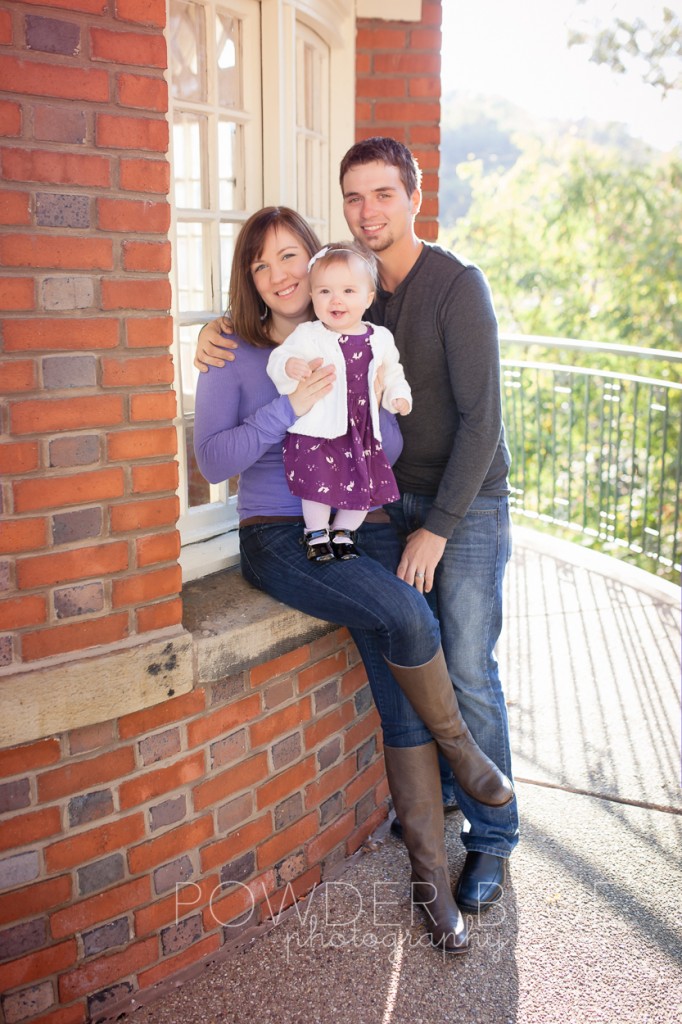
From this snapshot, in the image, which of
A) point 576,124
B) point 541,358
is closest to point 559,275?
point 541,358

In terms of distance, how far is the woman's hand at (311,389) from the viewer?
8.38 feet

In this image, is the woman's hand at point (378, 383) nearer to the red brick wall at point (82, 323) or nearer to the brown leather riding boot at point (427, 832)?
the red brick wall at point (82, 323)

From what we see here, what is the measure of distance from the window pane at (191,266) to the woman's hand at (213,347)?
0.86ft

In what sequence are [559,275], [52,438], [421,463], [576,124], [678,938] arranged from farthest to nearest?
[576,124] → [559,275] → [421,463] → [678,938] → [52,438]

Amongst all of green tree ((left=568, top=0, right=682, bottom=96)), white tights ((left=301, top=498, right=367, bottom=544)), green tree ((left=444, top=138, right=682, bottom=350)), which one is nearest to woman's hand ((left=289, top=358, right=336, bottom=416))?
white tights ((left=301, top=498, right=367, bottom=544))

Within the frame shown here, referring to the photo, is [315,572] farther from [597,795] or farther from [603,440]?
[603,440]

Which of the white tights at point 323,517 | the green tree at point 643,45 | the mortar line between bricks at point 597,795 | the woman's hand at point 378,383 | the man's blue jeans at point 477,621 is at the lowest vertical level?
the mortar line between bricks at point 597,795

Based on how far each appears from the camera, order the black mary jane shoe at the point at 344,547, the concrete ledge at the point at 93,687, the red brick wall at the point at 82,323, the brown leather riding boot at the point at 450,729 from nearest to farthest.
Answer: the red brick wall at the point at 82,323 < the concrete ledge at the point at 93,687 < the brown leather riding boot at the point at 450,729 < the black mary jane shoe at the point at 344,547

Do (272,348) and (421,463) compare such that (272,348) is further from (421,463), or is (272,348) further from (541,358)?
(541,358)

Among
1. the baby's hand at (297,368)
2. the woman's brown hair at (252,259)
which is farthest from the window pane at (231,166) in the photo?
the baby's hand at (297,368)

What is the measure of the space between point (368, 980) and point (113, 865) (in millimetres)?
761

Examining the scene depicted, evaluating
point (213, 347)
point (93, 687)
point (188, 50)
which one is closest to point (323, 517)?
point (213, 347)

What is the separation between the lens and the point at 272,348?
2.75 m

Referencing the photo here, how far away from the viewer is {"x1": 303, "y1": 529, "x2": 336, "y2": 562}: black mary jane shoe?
2.62 metres
